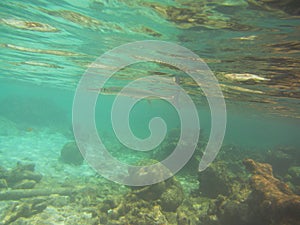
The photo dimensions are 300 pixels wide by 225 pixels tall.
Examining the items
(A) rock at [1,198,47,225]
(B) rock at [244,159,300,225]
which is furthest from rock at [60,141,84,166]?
(B) rock at [244,159,300,225]

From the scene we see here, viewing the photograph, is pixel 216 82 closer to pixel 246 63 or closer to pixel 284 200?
pixel 246 63

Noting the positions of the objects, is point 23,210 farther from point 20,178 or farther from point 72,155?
point 72,155

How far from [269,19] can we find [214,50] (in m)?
3.87

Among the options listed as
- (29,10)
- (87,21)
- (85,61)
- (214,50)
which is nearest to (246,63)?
(214,50)

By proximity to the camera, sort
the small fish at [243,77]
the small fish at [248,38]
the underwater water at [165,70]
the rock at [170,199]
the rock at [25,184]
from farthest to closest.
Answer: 1. the small fish at [243,77]
2. the rock at [25,184]
3. the rock at [170,199]
4. the small fish at [248,38]
5. the underwater water at [165,70]

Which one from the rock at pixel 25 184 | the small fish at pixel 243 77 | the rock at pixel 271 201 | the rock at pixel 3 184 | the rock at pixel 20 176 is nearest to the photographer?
the rock at pixel 271 201

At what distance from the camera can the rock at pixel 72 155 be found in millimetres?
22406

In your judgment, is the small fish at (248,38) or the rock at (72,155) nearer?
the small fish at (248,38)

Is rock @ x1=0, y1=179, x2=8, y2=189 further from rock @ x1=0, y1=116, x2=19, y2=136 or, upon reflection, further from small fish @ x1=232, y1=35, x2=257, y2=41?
rock @ x1=0, y1=116, x2=19, y2=136

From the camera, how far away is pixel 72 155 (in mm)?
22984

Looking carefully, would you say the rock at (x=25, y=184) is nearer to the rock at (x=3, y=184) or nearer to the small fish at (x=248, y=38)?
the rock at (x=3, y=184)

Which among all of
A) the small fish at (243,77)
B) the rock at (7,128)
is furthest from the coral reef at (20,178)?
the rock at (7,128)

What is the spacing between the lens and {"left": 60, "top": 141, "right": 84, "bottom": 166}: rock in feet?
73.5

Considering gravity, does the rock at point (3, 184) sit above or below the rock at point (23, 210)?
below
